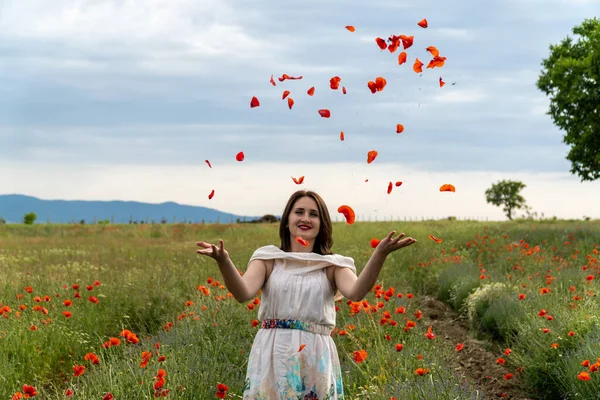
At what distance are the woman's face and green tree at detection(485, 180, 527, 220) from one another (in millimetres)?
67183

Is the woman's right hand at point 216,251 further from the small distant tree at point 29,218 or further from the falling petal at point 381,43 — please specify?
the small distant tree at point 29,218

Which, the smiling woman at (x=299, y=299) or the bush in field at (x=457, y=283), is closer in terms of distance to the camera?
the smiling woman at (x=299, y=299)

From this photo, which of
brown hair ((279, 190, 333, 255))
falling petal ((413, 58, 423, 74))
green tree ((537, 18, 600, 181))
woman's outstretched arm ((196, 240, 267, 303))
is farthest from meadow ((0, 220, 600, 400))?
green tree ((537, 18, 600, 181))

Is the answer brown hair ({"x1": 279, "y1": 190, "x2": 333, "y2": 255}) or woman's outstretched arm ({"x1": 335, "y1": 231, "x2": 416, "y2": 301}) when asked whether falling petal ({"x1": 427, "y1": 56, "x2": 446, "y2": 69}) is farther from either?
woman's outstretched arm ({"x1": 335, "y1": 231, "x2": 416, "y2": 301})

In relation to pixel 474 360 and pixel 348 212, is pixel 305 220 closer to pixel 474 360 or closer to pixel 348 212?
pixel 348 212

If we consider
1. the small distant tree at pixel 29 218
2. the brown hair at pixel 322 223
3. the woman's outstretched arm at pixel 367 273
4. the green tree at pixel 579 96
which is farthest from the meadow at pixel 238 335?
the small distant tree at pixel 29 218

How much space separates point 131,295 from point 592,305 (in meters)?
5.55

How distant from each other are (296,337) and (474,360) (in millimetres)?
4450

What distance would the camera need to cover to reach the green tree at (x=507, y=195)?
69.0 meters

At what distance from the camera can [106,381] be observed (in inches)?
183

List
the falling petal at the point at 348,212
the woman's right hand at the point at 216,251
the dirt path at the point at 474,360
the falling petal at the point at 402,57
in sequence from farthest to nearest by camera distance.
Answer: the dirt path at the point at 474,360 < the falling petal at the point at 402,57 < the falling petal at the point at 348,212 < the woman's right hand at the point at 216,251

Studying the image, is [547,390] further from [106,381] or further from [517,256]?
[517,256]

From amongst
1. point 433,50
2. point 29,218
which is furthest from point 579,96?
point 29,218

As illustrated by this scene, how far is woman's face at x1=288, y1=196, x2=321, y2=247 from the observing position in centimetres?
412
